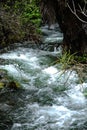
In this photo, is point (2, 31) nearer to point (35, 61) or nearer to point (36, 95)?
point (35, 61)

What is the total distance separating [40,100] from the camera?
277 inches

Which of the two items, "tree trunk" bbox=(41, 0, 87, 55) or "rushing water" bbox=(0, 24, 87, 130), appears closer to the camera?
"rushing water" bbox=(0, 24, 87, 130)

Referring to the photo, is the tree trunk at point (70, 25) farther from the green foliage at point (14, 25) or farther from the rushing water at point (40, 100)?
the green foliage at point (14, 25)

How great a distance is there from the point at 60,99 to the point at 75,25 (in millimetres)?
2917

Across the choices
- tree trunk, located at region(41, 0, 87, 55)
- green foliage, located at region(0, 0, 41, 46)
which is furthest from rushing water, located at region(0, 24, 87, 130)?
green foliage, located at region(0, 0, 41, 46)

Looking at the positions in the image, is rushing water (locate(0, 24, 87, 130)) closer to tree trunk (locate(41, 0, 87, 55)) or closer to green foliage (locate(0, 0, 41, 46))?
tree trunk (locate(41, 0, 87, 55))

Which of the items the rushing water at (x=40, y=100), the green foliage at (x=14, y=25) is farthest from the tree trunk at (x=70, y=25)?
the green foliage at (x=14, y=25)

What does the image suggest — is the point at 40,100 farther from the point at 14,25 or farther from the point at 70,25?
the point at 14,25

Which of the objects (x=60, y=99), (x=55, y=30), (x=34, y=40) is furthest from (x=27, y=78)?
(x=55, y=30)

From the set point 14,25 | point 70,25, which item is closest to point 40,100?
point 70,25

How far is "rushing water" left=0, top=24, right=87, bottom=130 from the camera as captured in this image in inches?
234

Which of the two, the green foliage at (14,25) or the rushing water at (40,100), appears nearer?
the rushing water at (40,100)

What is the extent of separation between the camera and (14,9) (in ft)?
39.1

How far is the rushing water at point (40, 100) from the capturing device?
5.94m
